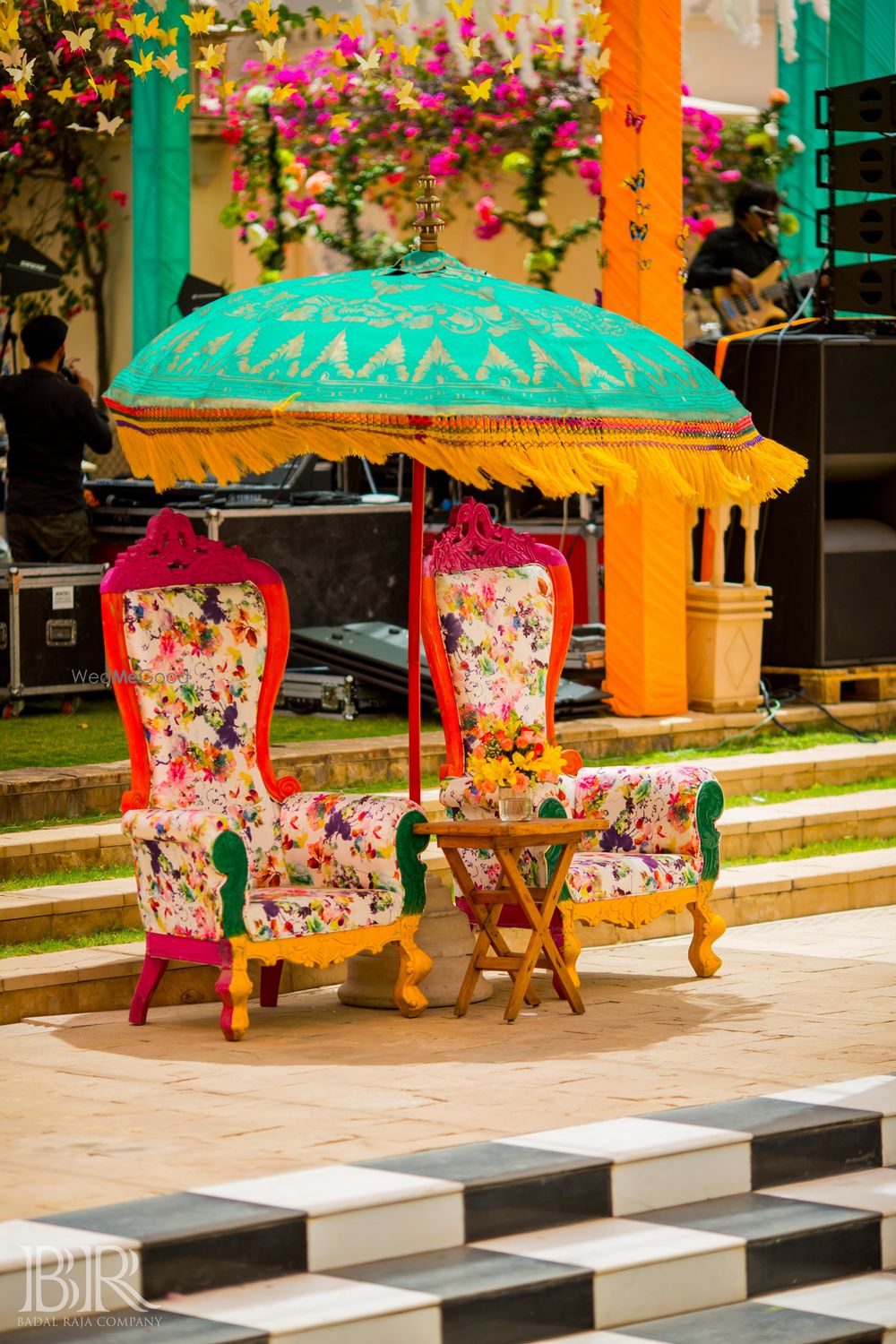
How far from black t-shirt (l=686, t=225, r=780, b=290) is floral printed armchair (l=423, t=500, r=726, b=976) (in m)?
4.67

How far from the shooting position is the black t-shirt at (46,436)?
9641mm

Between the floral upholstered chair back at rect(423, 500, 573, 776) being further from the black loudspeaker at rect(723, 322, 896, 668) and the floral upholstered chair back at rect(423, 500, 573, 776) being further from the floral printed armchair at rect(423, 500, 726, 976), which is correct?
the black loudspeaker at rect(723, 322, 896, 668)

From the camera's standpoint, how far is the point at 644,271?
9648 millimetres

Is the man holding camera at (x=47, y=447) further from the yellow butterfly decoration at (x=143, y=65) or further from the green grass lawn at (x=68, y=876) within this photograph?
the green grass lawn at (x=68, y=876)

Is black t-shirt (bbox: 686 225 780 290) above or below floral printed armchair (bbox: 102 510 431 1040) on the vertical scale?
above

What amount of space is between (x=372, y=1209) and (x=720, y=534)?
619 centimetres

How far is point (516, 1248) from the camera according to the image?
4.54 m

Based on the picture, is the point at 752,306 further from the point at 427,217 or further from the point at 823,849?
the point at 427,217

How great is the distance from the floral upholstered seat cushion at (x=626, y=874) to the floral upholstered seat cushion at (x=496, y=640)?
19.0 inches

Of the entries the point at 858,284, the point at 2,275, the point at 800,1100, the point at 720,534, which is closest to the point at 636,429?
the point at 858,284

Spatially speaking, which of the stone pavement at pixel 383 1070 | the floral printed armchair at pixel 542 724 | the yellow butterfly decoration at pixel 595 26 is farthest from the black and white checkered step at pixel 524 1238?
the yellow butterfly decoration at pixel 595 26

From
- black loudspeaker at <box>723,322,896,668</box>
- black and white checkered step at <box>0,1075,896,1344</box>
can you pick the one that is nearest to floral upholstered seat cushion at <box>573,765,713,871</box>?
black and white checkered step at <box>0,1075,896,1344</box>

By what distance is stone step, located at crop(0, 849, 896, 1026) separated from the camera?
6348 millimetres

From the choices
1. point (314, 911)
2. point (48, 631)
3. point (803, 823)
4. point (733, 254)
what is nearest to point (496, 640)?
point (314, 911)
